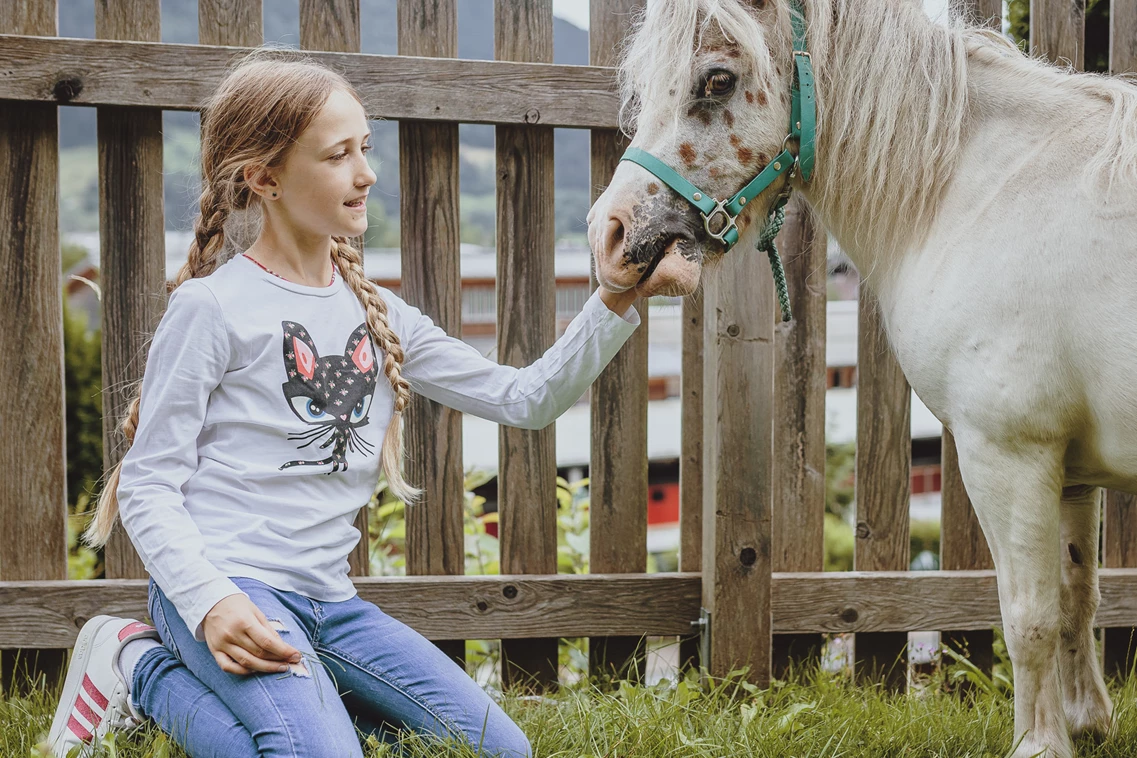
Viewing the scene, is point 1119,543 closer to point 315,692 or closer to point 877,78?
point 877,78

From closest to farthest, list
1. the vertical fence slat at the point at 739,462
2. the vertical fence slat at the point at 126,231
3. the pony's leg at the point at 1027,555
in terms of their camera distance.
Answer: the pony's leg at the point at 1027,555 → the vertical fence slat at the point at 126,231 → the vertical fence slat at the point at 739,462

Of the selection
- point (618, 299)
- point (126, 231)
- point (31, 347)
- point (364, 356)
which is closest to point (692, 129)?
point (618, 299)

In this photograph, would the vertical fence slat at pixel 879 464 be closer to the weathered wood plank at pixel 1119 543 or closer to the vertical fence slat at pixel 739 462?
the vertical fence slat at pixel 739 462

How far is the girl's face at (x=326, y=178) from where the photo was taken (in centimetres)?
177

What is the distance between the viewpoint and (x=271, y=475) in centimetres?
172

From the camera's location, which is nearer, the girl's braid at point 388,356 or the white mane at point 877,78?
the white mane at point 877,78

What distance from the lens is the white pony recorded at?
62.5 inches

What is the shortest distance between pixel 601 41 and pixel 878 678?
197 cm

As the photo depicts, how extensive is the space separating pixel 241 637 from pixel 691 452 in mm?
1457

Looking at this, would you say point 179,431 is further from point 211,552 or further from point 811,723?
point 811,723

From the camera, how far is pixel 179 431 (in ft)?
5.48

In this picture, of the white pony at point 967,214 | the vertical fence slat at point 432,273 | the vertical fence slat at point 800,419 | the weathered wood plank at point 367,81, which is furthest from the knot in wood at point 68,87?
the vertical fence slat at point 800,419

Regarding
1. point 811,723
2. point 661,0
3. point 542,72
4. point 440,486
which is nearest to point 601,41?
point 542,72

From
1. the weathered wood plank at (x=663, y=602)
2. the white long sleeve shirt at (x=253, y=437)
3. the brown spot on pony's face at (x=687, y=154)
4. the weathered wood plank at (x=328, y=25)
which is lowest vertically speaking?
the weathered wood plank at (x=663, y=602)
